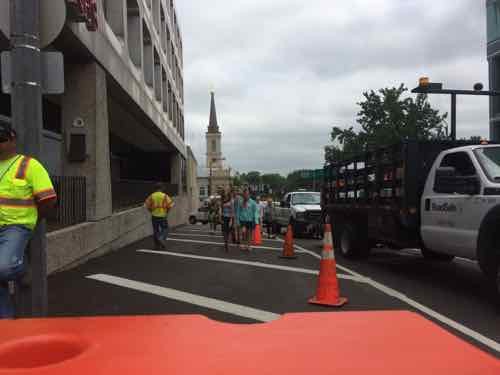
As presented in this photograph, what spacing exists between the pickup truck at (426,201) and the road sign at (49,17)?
5051 mm

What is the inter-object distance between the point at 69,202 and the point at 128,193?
682 centimetres

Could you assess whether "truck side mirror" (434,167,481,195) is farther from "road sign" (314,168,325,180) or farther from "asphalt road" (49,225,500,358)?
"road sign" (314,168,325,180)

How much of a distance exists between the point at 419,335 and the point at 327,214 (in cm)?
1091

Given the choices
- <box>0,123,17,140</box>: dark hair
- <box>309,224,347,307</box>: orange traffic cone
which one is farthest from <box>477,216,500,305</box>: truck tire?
<box>0,123,17,140</box>: dark hair

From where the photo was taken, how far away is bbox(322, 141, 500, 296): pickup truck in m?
6.21

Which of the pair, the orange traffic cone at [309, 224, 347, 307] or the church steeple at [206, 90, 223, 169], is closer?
the orange traffic cone at [309, 224, 347, 307]

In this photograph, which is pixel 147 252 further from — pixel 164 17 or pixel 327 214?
pixel 164 17

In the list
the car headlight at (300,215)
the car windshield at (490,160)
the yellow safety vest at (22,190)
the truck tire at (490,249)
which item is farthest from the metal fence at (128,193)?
the yellow safety vest at (22,190)

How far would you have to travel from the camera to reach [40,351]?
1.69 metres

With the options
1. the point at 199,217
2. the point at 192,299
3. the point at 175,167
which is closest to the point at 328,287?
the point at 192,299

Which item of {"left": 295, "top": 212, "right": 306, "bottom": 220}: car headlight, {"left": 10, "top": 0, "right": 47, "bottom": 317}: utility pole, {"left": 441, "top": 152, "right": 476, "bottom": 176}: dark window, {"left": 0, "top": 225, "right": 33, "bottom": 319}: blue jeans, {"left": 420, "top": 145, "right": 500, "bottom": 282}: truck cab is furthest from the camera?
{"left": 295, "top": 212, "right": 306, "bottom": 220}: car headlight

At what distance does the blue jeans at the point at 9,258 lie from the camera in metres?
3.58

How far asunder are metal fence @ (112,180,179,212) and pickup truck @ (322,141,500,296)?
244 inches

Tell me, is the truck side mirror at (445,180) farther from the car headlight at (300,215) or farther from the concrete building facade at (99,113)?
the car headlight at (300,215)
